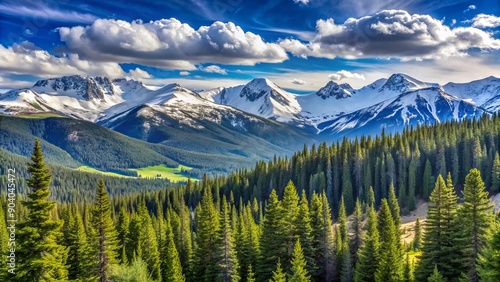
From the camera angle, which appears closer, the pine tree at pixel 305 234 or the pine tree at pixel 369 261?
the pine tree at pixel 369 261

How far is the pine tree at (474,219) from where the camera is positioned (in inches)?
1838

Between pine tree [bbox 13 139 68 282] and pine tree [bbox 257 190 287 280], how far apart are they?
3815 cm

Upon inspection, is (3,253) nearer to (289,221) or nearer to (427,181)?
(289,221)

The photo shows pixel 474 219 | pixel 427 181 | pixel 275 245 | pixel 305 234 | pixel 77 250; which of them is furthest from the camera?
pixel 427 181

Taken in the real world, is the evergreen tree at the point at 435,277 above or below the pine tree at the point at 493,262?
below

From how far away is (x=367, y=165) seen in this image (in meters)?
158

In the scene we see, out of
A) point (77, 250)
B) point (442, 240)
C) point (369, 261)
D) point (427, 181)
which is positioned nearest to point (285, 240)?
point (369, 261)

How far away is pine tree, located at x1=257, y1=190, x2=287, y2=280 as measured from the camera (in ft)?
236

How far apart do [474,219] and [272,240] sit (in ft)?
108

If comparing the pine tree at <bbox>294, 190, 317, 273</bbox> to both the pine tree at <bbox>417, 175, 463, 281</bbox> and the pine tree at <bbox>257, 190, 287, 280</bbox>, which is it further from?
the pine tree at <bbox>417, 175, 463, 281</bbox>

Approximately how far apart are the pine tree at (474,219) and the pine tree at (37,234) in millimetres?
39794

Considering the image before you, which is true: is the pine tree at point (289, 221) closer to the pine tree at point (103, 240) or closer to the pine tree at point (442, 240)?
the pine tree at point (442, 240)

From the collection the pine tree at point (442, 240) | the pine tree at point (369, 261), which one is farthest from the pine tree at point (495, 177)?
the pine tree at point (442, 240)

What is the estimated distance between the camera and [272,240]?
72.6 metres
